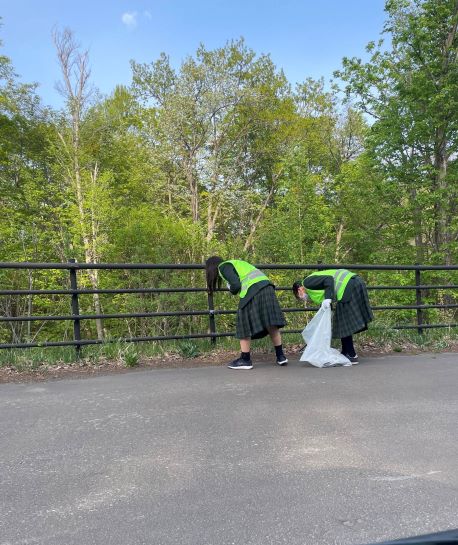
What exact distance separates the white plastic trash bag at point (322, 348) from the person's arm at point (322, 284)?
230 mm

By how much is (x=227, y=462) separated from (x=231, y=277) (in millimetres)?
2823

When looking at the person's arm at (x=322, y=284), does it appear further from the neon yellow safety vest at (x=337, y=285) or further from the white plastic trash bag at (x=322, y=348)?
the white plastic trash bag at (x=322, y=348)

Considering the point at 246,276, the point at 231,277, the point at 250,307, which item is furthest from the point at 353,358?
the point at 231,277

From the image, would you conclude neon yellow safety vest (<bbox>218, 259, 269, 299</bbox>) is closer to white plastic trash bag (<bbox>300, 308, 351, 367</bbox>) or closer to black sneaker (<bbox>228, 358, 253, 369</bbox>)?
black sneaker (<bbox>228, 358, 253, 369</bbox>)

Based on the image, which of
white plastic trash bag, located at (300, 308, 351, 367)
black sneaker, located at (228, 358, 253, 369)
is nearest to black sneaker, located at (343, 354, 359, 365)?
white plastic trash bag, located at (300, 308, 351, 367)

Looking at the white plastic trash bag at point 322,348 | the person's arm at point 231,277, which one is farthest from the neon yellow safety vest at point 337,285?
the person's arm at point 231,277

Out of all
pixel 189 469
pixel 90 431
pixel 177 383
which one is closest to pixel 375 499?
pixel 189 469

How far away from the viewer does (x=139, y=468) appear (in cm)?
276

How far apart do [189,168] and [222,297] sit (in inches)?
548

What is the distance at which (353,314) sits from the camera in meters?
5.75

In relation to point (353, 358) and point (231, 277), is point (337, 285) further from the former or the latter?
point (231, 277)

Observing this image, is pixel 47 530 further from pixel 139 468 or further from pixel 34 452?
pixel 34 452

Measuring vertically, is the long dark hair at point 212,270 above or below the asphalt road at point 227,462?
above

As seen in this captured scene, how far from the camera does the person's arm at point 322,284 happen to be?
5648mm
